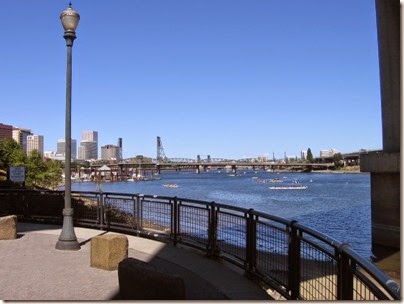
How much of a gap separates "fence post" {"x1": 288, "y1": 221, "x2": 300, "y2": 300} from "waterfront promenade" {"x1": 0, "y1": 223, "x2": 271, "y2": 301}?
47 centimetres

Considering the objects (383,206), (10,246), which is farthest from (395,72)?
(10,246)

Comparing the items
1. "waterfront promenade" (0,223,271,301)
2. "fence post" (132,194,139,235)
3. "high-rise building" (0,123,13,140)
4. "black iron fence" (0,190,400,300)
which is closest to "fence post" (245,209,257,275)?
"black iron fence" (0,190,400,300)

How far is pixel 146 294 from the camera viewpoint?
5199 mm

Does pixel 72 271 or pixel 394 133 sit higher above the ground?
pixel 394 133

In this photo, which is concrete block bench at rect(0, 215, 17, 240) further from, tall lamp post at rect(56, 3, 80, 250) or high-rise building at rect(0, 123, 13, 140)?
high-rise building at rect(0, 123, 13, 140)

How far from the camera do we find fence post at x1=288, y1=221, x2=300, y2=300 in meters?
5.61

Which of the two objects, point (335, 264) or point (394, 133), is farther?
point (394, 133)

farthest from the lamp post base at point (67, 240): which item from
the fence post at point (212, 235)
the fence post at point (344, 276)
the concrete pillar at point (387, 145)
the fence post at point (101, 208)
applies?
the concrete pillar at point (387, 145)

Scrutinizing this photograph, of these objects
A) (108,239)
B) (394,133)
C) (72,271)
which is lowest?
(72,271)

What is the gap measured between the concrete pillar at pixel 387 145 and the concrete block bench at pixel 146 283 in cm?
1352

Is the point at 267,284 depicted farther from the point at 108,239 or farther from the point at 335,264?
the point at 108,239

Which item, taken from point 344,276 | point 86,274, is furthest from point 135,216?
point 344,276

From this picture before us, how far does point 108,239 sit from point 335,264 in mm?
4018

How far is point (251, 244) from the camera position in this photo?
7066mm
